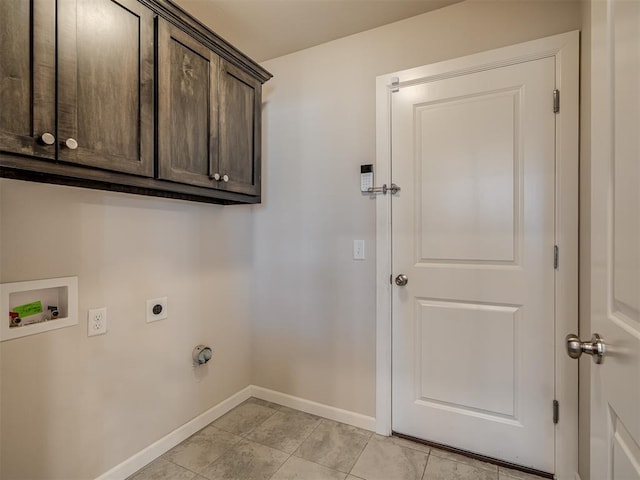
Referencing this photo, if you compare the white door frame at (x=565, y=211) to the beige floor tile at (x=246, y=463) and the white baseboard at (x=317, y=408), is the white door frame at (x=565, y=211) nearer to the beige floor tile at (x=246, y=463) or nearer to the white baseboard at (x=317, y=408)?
the white baseboard at (x=317, y=408)

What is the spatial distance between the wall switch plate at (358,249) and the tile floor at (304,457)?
109cm

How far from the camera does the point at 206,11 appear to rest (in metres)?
1.82

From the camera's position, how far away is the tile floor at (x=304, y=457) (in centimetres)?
161

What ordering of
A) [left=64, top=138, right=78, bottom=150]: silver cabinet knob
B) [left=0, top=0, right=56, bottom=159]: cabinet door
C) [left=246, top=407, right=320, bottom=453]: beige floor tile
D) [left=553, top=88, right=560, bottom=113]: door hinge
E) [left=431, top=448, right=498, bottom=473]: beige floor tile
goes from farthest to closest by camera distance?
[left=246, top=407, right=320, bottom=453]: beige floor tile
[left=431, top=448, right=498, bottom=473]: beige floor tile
[left=553, top=88, right=560, bottom=113]: door hinge
[left=64, top=138, right=78, bottom=150]: silver cabinet knob
[left=0, top=0, right=56, bottom=159]: cabinet door

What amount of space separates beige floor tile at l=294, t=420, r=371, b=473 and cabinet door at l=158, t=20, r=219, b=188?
62.2 inches

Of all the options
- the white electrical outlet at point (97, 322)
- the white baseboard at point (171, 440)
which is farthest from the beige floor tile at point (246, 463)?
the white electrical outlet at point (97, 322)

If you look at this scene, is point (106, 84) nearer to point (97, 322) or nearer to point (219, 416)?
point (97, 322)

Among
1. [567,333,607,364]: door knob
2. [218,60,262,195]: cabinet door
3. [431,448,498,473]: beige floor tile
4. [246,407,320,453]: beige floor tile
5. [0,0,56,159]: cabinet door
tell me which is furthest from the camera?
[246,407,320,453]: beige floor tile

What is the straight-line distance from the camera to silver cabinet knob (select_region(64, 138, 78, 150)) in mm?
1087

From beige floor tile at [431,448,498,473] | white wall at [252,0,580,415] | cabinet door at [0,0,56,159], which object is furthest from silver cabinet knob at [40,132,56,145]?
beige floor tile at [431,448,498,473]

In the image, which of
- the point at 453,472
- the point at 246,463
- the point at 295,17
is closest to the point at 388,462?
the point at 453,472

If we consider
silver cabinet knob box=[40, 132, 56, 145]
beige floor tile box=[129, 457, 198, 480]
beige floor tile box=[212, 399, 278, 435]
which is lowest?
beige floor tile box=[212, 399, 278, 435]

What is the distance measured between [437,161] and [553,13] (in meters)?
0.86

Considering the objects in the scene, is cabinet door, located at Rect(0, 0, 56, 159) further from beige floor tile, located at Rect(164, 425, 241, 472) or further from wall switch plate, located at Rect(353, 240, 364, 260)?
beige floor tile, located at Rect(164, 425, 241, 472)
